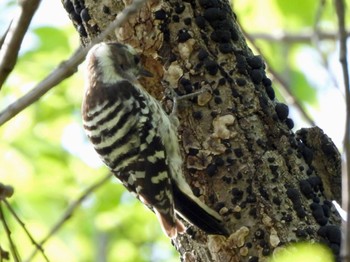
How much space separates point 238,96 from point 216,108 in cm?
11

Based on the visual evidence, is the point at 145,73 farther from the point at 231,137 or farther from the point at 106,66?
the point at 231,137

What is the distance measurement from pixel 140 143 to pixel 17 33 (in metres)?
1.60

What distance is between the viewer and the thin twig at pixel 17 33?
250 cm

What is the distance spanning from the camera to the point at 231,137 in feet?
12.9

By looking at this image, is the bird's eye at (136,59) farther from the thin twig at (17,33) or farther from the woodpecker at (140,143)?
the thin twig at (17,33)

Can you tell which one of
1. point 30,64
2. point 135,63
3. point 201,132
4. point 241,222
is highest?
point 30,64

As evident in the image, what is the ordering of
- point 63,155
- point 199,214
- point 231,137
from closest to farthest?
point 199,214, point 231,137, point 63,155

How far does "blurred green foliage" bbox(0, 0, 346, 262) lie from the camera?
21.2 ft

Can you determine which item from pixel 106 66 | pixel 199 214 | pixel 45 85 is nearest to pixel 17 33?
pixel 45 85

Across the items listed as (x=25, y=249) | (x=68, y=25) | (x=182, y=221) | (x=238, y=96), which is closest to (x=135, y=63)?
(x=238, y=96)

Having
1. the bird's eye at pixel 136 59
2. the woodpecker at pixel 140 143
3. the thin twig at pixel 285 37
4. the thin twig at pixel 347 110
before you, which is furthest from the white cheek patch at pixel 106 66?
the thin twig at pixel 285 37

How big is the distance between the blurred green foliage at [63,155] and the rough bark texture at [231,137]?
2.01 metres

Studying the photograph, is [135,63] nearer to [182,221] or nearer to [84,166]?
[182,221]

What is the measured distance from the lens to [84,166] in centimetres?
823
